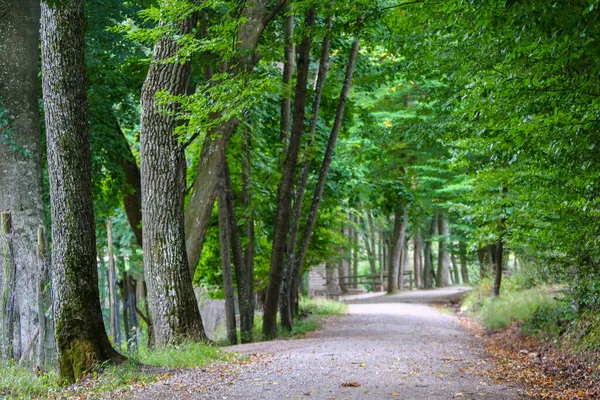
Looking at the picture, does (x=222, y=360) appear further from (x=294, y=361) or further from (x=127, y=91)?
(x=127, y=91)

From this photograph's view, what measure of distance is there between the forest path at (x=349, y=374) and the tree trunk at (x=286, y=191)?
74.5 inches

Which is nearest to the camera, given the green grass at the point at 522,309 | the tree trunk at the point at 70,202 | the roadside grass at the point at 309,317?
the tree trunk at the point at 70,202

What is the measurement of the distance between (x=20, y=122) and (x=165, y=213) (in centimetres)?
320

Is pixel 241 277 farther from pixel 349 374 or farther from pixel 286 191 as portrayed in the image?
pixel 349 374

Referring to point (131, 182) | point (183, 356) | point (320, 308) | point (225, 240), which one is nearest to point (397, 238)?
point (320, 308)

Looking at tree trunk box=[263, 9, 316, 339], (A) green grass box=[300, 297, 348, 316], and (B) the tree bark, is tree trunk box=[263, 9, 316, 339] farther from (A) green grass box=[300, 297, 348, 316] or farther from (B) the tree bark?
(A) green grass box=[300, 297, 348, 316]

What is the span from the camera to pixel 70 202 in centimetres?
835

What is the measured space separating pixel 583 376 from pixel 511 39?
4797mm

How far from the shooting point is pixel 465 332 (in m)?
17.2

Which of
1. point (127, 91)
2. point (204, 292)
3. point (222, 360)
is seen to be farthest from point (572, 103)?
point (204, 292)

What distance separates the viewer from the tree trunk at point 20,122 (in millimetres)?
10859

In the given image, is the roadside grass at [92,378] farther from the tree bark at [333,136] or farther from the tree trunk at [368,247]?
the tree trunk at [368,247]

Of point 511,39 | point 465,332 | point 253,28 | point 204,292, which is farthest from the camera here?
point 204,292

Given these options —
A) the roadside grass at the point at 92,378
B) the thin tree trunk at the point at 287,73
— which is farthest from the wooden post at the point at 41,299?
the thin tree trunk at the point at 287,73
